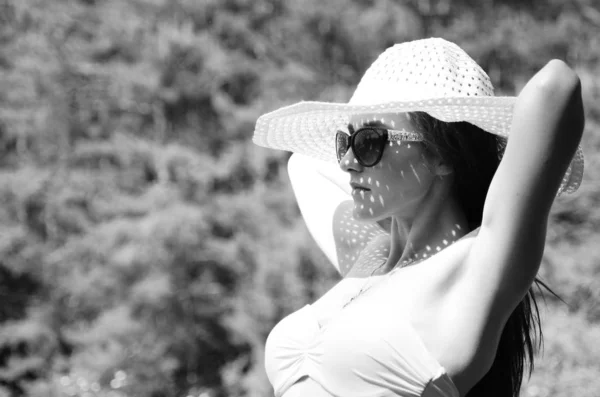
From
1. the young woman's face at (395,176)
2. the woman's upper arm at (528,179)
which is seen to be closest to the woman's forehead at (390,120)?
the young woman's face at (395,176)

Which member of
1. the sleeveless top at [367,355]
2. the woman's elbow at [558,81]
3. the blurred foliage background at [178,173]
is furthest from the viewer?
the blurred foliage background at [178,173]

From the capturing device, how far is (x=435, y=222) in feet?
4.93

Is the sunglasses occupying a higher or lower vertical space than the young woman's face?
higher

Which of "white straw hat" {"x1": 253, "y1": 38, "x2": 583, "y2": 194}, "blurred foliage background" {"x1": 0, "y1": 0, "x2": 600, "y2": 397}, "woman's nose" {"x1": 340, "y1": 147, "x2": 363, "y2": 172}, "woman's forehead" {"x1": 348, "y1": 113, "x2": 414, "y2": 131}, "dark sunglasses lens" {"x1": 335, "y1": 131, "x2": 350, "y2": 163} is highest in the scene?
"white straw hat" {"x1": 253, "y1": 38, "x2": 583, "y2": 194}

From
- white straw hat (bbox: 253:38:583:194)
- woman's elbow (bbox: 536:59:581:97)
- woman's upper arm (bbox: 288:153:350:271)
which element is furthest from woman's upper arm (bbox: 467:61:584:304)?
woman's upper arm (bbox: 288:153:350:271)

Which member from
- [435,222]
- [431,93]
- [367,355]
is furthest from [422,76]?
[367,355]

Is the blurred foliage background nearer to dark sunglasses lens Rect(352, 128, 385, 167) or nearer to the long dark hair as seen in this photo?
the long dark hair

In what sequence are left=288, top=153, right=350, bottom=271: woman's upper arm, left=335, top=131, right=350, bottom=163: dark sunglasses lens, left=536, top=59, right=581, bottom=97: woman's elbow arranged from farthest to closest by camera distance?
left=288, top=153, right=350, bottom=271: woman's upper arm < left=335, top=131, right=350, bottom=163: dark sunglasses lens < left=536, top=59, right=581, bottom=97: woman's elbow

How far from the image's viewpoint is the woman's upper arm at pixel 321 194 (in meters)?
1.89

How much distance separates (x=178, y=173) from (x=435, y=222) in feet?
30.0

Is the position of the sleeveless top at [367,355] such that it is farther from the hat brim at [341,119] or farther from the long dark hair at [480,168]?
the hat brim at [341,119]

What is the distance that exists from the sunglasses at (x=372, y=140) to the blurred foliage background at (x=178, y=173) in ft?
21.7

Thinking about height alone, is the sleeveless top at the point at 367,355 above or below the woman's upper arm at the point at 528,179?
below

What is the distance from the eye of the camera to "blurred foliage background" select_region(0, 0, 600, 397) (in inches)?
357
